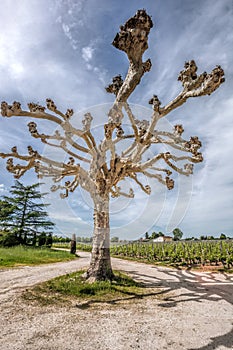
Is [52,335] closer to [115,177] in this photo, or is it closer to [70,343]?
[70,343]

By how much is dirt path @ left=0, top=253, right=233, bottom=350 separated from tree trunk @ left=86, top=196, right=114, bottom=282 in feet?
5.68

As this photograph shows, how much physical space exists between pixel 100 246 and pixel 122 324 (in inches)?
141

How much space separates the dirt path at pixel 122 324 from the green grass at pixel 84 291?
1.19ft

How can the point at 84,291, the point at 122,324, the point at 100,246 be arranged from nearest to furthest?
the point at 122,324
the point at 84,291
the point at 100,246

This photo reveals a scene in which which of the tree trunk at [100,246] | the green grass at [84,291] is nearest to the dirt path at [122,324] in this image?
the green grass at [84,291]

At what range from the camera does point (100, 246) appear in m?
7.66

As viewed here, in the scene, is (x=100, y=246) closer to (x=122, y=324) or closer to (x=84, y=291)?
(x=84, y=291)

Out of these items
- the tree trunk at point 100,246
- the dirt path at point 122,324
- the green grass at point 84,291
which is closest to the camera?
the dirt path at point 122,324

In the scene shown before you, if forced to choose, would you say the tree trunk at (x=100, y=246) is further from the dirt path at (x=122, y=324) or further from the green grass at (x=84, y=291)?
the dirt path at (x=122, y=324)

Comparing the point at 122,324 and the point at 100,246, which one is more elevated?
the point at 100,246

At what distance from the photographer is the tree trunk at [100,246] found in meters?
7.48

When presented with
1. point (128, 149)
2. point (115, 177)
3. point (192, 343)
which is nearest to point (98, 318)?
point (192, 343)

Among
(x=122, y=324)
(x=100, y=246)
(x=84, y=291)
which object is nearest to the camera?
(x=122, y=324)

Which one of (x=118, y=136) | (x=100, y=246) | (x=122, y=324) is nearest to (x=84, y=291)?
(x=100, y=246)
